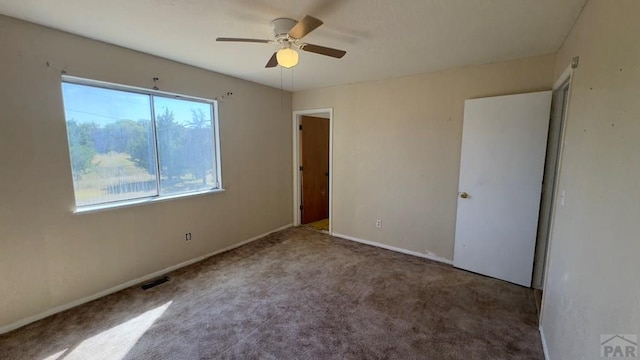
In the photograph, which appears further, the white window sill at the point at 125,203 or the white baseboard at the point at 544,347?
the white window sill at the point at 125,203

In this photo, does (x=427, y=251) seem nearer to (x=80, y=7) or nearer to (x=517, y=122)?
(x=517, y=122)

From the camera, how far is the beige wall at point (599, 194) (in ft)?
3.20

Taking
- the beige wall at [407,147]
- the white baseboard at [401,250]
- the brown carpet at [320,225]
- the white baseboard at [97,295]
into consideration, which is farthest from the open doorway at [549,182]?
the white baseboard at [97,295]

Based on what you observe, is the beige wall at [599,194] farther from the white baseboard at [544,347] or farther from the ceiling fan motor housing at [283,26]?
the ceiling fan motor housing at [283,26]

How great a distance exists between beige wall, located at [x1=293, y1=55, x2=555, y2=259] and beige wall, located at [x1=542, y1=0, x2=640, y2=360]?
43.3 inches

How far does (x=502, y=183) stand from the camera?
282 centimetres

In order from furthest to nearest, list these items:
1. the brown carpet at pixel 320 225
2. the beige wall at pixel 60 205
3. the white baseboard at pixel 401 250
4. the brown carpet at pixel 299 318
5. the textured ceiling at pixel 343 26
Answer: the brown carpet at pixel 320 225
the white baseboard at pixel 401 250
the beige wall at pixel 60 205
the brown carpet at pixel 299 318
the textured ceiling at pixel 343 26

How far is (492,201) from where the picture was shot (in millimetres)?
2902

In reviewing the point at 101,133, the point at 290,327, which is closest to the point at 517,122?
the point at 290,327

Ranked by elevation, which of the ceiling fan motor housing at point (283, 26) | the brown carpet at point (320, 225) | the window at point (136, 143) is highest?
the ceiling fan motor housing at point (283, 26)

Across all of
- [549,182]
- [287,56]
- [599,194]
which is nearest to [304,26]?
[287,56]

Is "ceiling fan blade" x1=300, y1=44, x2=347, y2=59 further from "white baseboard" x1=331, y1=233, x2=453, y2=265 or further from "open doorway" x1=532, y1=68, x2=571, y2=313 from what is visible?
"white baseboard" x1=331, y1=233, x2=453, y2=265

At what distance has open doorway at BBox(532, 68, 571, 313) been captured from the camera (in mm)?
2498

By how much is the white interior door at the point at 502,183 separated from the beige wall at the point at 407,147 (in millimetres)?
198
